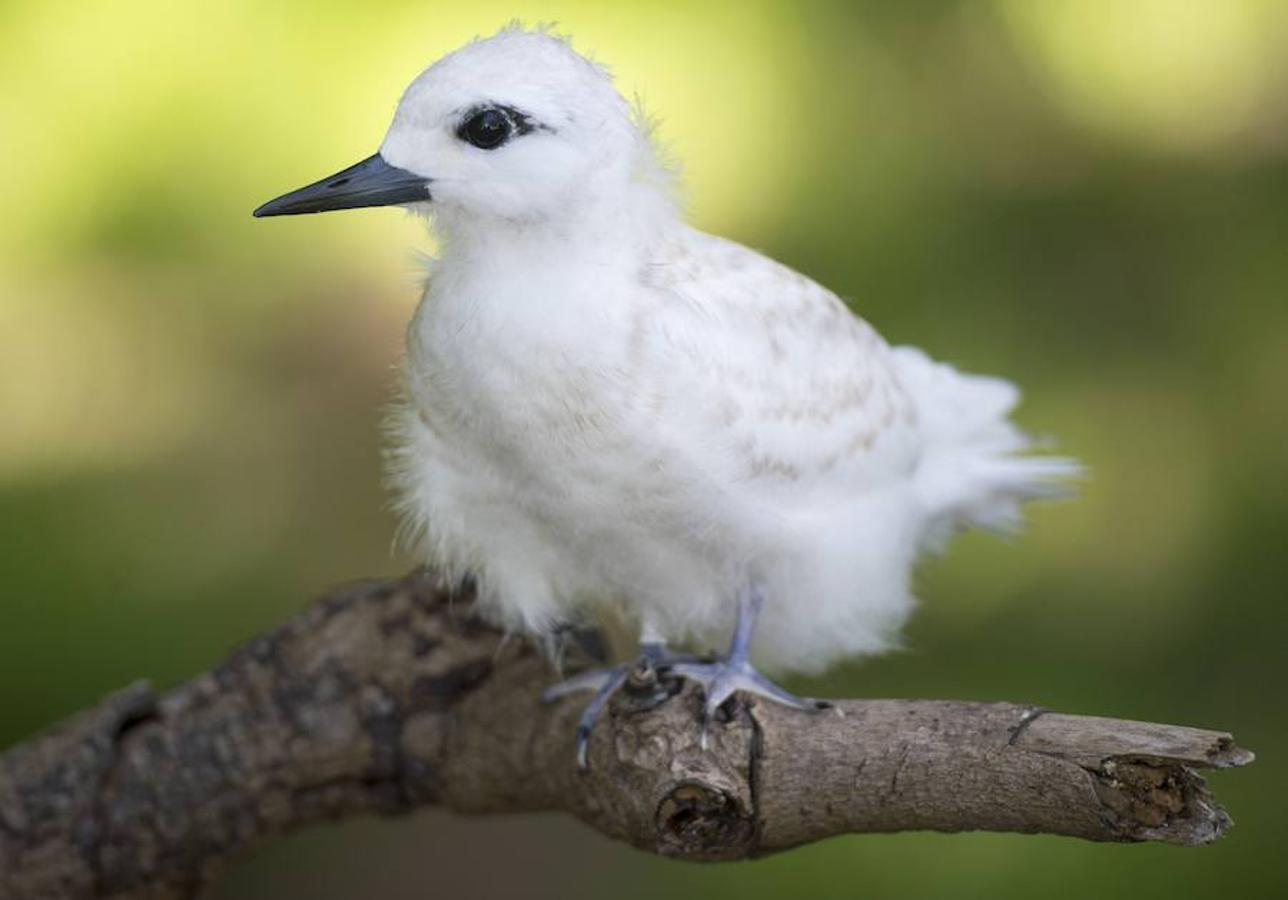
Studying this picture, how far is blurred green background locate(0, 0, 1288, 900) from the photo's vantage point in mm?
2582

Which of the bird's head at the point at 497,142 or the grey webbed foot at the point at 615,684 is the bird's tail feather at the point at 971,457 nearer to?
the grey webbed foot at the point at 615,684

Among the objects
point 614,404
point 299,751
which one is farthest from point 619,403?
point 299,751

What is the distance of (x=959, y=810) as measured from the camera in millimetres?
1463

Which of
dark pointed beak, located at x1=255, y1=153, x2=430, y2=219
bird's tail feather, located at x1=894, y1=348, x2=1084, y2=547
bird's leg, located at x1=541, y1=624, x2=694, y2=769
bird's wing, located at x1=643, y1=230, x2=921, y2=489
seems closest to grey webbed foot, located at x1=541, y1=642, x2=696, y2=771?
bird's leg, located at x1=541, y1=624, x2=694, y2=769

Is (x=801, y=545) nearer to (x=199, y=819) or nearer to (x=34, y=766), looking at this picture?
(x=199, y=819)

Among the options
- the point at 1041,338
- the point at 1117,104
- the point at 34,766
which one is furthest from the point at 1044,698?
the point at 34,766

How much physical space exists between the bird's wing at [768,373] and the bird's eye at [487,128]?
21 cm

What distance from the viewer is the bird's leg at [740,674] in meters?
1.67

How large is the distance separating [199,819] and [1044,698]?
1316 millimetres

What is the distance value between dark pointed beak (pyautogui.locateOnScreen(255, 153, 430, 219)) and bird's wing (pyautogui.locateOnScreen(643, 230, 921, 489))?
246 mm

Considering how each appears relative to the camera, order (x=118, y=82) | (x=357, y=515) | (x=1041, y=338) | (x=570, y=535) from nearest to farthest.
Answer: (x=570, y=535) → (x=118, y=82) → (x=1041, y=338) → (x=357, y=515)

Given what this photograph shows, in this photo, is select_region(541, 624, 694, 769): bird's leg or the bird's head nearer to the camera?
the bird's head

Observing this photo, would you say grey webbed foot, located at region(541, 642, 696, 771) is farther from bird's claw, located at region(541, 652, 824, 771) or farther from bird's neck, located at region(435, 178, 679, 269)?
bird's neck, located at region(435, 178, 679, 269)

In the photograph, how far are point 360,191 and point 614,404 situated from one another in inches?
12.3
